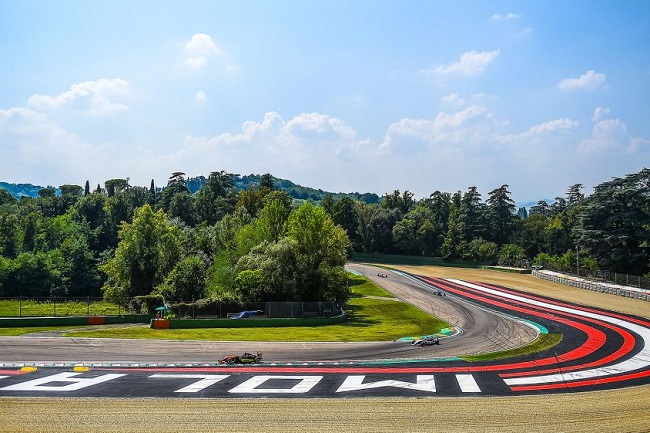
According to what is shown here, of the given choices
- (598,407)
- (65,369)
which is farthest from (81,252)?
(598,407)

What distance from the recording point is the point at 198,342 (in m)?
40.8

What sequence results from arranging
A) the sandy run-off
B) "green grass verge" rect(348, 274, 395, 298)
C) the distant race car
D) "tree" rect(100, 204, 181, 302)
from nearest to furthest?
the sandy run-off
the distant race car
"tree" rect(100, 204, 181, 302)
"green grass verge" rect(348, 274, 395, 298)

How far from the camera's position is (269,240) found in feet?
239

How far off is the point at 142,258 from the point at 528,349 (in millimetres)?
53998

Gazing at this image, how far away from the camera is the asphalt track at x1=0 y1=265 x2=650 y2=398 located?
25.4 metres

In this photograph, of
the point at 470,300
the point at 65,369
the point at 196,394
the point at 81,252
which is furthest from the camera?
the point at 81,252

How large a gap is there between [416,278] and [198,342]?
6463cm

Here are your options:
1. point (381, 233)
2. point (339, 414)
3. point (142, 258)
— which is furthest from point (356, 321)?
point (381, 233)

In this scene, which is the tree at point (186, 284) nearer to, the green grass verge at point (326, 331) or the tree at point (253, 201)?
the green grass verge at point (326, 331)

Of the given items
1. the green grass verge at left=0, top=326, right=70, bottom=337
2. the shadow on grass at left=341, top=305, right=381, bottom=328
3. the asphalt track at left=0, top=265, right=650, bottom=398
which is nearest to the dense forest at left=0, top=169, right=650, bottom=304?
the shadow on grass at left=341, top=305, right=381, bottom=328

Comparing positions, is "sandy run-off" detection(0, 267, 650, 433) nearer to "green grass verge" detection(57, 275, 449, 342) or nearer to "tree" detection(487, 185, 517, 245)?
"green grass verge" detection(57, 275, 449, 342)

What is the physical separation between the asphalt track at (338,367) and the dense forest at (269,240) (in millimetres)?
18343

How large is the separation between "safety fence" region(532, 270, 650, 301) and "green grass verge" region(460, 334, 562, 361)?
115 feet

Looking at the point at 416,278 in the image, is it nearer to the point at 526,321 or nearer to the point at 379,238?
the point at 526,321
